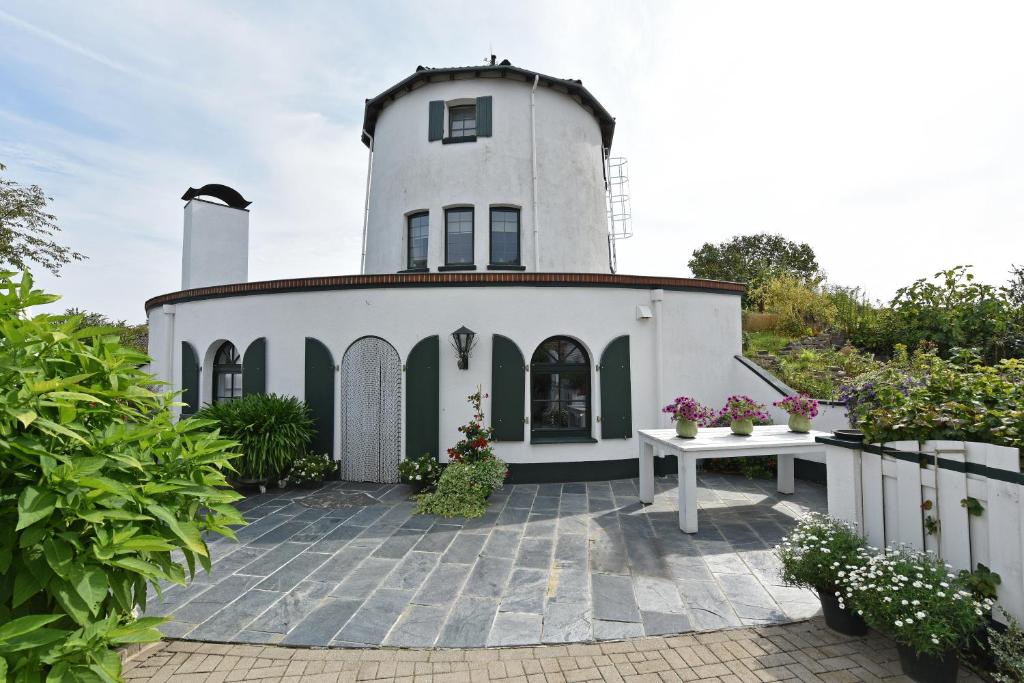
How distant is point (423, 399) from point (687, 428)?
426 centimetres

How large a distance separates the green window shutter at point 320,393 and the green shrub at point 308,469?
0.87 feet

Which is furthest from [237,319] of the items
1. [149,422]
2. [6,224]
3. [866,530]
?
[6,224]

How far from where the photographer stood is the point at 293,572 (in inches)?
190

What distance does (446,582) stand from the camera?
457 centimetres

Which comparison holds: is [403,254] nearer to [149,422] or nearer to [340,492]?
[340,492]

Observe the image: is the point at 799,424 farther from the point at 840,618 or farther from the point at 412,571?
the point at 412,571

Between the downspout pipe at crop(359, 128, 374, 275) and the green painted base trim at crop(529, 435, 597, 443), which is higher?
the downspout pipe at crop(359, 128, 374, 275)

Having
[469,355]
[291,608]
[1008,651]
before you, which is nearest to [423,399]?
[469,355]

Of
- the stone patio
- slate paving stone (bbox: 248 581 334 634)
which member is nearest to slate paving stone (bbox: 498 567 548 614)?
the stone patio

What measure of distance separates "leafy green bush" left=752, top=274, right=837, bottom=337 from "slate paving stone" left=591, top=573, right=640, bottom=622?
519 inches

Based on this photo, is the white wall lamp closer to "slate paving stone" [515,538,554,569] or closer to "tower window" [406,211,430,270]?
"slate paving stone" [515,538,554,569]

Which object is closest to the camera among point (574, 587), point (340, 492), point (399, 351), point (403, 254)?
point (574, 587)

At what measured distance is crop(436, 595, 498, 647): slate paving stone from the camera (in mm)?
3633

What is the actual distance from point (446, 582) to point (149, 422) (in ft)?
10.6
